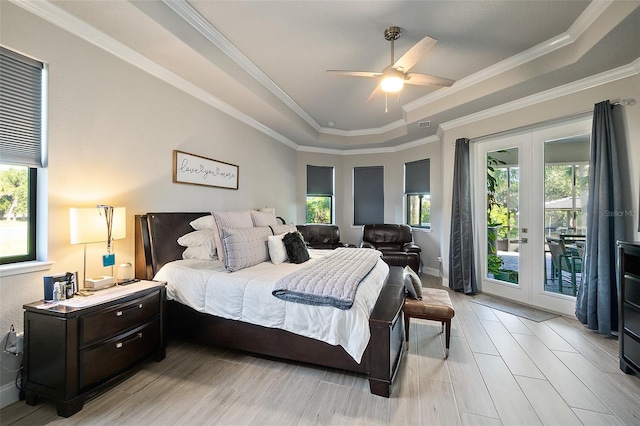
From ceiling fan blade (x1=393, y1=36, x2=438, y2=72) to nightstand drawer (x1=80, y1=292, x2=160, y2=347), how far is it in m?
3.01

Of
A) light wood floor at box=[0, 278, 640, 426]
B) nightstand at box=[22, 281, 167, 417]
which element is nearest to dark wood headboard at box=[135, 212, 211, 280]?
nightstand at box=[22, 281, 167, 417]

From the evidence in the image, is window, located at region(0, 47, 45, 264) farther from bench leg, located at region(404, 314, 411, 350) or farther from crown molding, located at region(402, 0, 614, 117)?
crown molding, located at region(402, 0, 614, 117)

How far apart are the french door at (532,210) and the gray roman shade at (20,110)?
5.24 meters

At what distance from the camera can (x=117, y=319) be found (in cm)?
199

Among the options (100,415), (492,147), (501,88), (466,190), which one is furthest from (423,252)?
(100,415)

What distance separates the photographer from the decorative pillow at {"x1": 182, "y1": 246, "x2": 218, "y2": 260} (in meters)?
2.96

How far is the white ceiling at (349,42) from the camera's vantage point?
231cm

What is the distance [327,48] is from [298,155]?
11.1 ft

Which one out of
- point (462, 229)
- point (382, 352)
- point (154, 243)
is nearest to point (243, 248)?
point (154, 243)

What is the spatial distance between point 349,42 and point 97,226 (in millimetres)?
2899

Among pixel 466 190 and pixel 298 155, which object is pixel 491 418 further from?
pixel 298 155

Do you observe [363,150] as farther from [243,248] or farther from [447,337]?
[447,337]

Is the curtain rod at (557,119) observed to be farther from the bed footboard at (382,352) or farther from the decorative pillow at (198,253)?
the decorative pillow at (198,253)

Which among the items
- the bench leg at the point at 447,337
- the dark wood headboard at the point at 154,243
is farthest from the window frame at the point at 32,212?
the bench leg at the point at 447,337
